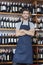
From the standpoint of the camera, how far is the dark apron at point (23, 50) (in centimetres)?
302

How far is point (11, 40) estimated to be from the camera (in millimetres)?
4059

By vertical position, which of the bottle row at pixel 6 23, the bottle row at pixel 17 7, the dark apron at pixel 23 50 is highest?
the bottle row at pixel 17 7

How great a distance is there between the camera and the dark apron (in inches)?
119

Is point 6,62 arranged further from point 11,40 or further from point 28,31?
point 28,31

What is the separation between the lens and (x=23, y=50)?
302 centimetres

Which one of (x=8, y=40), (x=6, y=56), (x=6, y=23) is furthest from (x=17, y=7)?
(x=6, y=56)

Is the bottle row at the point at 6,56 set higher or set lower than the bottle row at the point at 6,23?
lower

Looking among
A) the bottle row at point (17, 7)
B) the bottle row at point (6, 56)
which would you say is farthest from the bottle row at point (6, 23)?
the bottle row at point (6, 56)

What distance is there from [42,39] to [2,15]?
121 cm

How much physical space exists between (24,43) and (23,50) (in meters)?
0.13

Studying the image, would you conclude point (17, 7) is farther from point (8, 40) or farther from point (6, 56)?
point (6, 56)

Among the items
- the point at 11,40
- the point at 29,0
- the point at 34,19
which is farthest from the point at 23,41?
the point at 29,0

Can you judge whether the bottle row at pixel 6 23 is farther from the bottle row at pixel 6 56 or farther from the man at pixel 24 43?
the man at pixel 24 43

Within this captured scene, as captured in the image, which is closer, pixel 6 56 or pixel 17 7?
pixel 6 56
